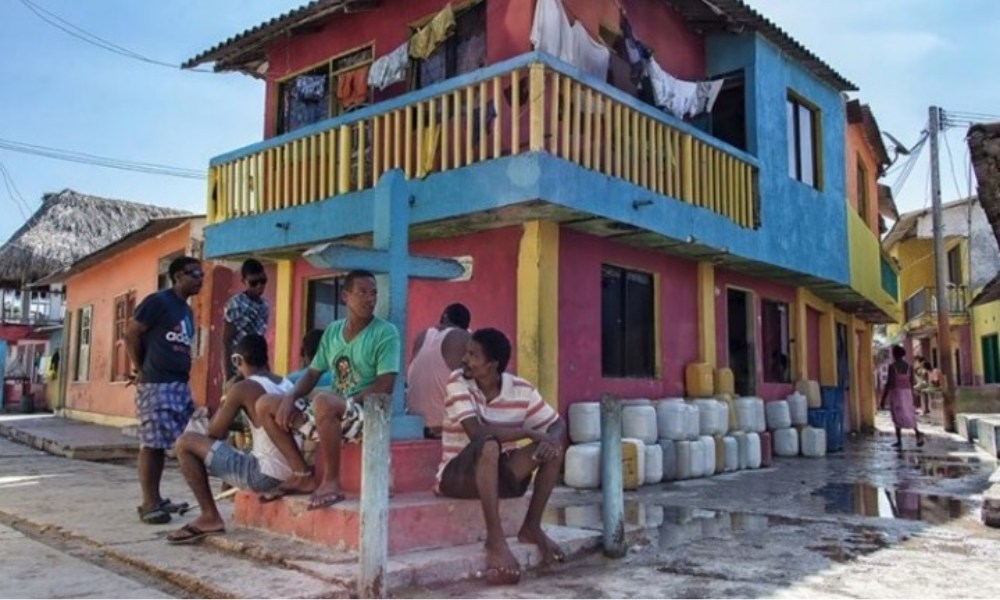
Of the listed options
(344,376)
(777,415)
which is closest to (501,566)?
(344,376)

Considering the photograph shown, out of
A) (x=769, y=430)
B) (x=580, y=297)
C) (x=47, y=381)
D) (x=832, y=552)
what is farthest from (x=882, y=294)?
(x=47, y=381)

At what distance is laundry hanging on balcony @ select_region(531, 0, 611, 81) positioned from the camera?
8.52 m

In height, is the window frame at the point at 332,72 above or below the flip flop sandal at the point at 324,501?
above

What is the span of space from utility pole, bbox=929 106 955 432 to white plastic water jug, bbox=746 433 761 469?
36.9 ft

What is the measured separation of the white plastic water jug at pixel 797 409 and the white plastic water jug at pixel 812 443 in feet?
0.65

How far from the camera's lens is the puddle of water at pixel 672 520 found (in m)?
5.68

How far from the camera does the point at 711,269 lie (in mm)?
11359

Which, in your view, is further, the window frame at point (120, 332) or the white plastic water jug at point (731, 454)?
the window frame at point (120, 332)

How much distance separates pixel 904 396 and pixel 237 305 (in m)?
11.4

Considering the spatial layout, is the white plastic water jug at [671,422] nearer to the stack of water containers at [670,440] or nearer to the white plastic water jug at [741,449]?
the stack of water containers at [670,440]

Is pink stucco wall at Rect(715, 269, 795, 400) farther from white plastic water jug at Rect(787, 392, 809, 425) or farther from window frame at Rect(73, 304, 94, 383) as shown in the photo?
window frame at Rect(73, 304, 94, 383)

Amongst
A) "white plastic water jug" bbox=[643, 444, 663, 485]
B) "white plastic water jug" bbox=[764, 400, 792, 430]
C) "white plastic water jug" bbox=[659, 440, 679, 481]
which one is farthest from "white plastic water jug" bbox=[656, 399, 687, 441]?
"white plastic water jug" bbox=[764, 400, 792, 430]

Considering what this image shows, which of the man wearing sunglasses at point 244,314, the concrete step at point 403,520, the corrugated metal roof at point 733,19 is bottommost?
the concrete step at point 403,520

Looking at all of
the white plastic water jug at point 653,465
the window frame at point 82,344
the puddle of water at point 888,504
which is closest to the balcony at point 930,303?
the puddle of water at point 888,504
